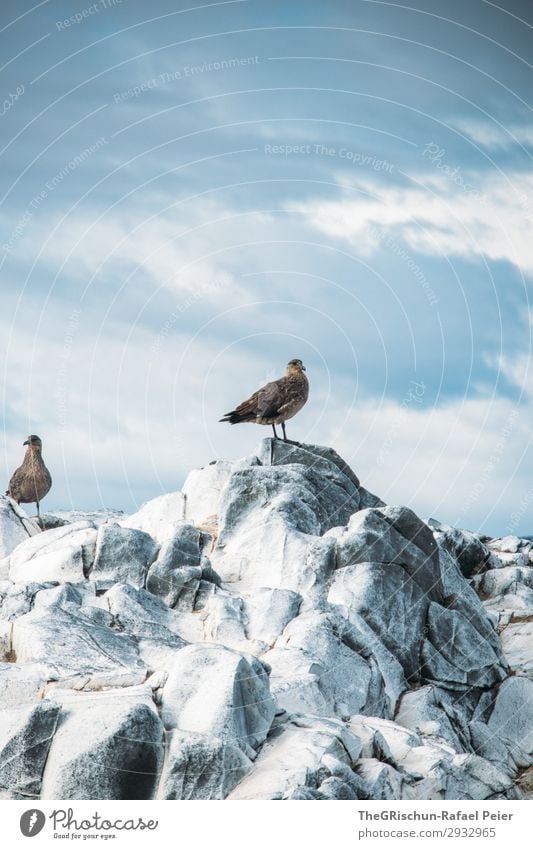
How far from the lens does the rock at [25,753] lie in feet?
38.8

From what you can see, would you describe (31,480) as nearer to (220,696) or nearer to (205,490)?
(205,490)

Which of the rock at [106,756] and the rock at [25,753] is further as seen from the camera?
the rock at [25,753]

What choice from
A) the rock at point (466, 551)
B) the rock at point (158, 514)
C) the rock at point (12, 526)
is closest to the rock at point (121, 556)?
the rock at point (158, 514)

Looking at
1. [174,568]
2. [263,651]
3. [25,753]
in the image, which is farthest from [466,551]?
[25,753]

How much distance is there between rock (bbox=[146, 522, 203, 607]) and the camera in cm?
2078

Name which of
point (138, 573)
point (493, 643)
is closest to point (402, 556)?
point (493, 643)

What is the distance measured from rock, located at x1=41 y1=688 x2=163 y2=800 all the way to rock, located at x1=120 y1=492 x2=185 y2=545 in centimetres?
1334

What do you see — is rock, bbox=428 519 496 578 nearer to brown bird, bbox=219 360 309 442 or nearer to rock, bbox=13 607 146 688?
brown bird, bbox=219 360 309 442

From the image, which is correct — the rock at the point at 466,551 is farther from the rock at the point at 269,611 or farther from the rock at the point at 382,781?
the rock at the point at 382,781

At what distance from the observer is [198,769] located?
1198cm

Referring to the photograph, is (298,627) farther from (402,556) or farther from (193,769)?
(193,769)

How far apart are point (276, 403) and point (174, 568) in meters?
7.48

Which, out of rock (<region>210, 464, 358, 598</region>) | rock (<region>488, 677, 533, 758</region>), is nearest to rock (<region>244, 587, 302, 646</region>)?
rock (<region>210, 464, 358, 598</region>)

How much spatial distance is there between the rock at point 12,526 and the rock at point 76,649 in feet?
33.8
